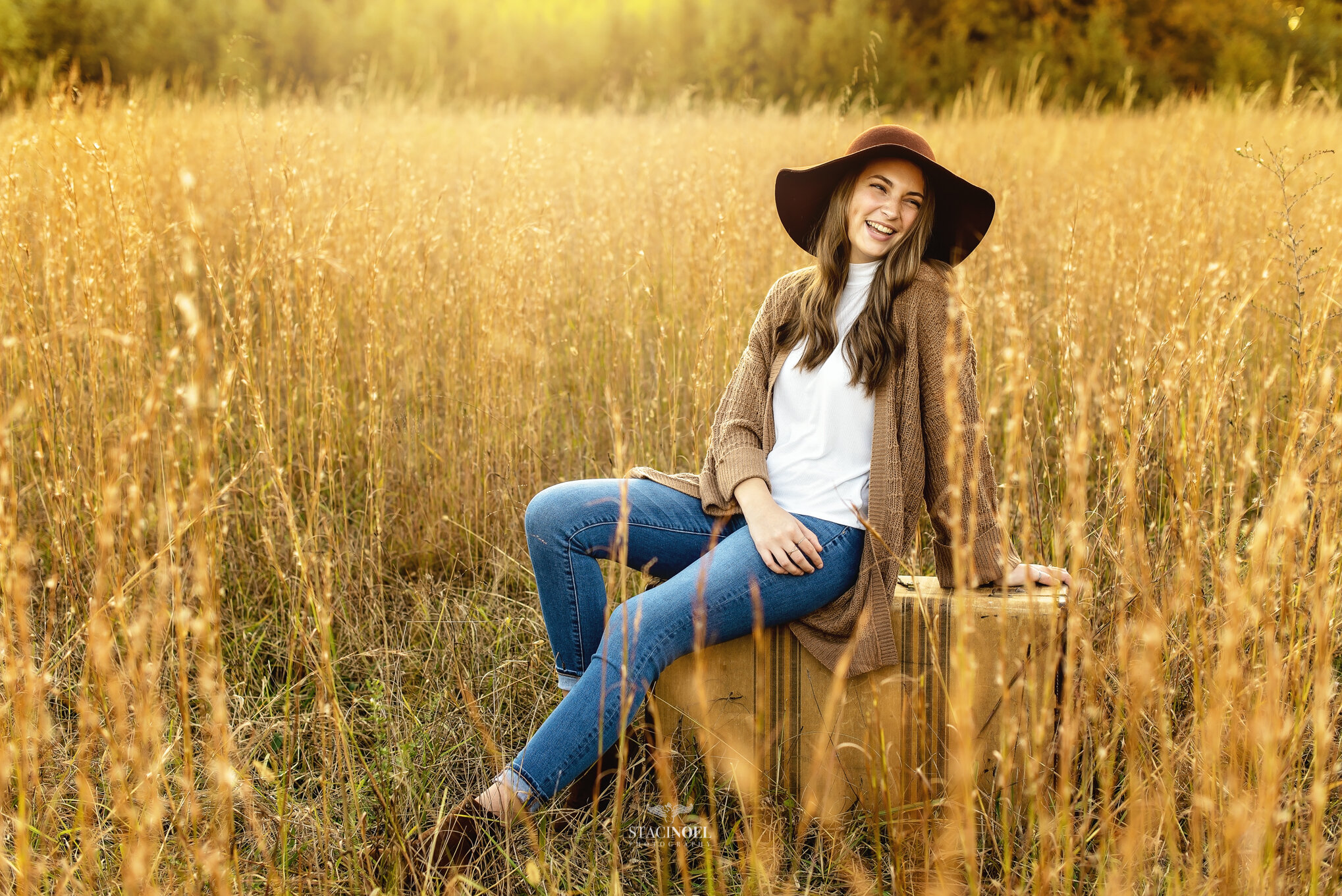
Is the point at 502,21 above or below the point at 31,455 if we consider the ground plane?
above

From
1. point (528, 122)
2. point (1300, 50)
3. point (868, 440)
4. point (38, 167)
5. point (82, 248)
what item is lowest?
point (868, 440)

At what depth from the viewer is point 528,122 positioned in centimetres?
605

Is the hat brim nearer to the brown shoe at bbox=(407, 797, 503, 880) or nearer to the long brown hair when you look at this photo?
the long brown hair

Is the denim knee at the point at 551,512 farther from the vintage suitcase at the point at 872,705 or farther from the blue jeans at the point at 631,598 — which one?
the vintage suitcase at the point at 872,705

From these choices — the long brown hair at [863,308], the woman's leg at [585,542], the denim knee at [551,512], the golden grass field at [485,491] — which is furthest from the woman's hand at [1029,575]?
the denim knee at [551,512]

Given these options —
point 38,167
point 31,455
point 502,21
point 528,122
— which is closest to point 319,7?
point 502,21

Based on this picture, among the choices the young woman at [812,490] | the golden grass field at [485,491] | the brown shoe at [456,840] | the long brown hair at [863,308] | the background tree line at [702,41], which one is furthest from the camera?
the background tree line at [702,41]

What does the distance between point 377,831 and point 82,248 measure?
1.40m

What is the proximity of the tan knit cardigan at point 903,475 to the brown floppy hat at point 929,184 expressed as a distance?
0.39 ft

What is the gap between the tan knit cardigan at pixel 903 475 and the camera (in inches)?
61.9

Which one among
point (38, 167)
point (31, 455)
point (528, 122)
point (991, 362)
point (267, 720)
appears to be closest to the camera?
point (267, 720)

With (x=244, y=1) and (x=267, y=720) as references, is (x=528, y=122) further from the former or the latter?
(x=244, y=1)

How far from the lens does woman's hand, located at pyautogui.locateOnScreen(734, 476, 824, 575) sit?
5.15 feet

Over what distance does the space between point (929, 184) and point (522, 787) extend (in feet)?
4.47
